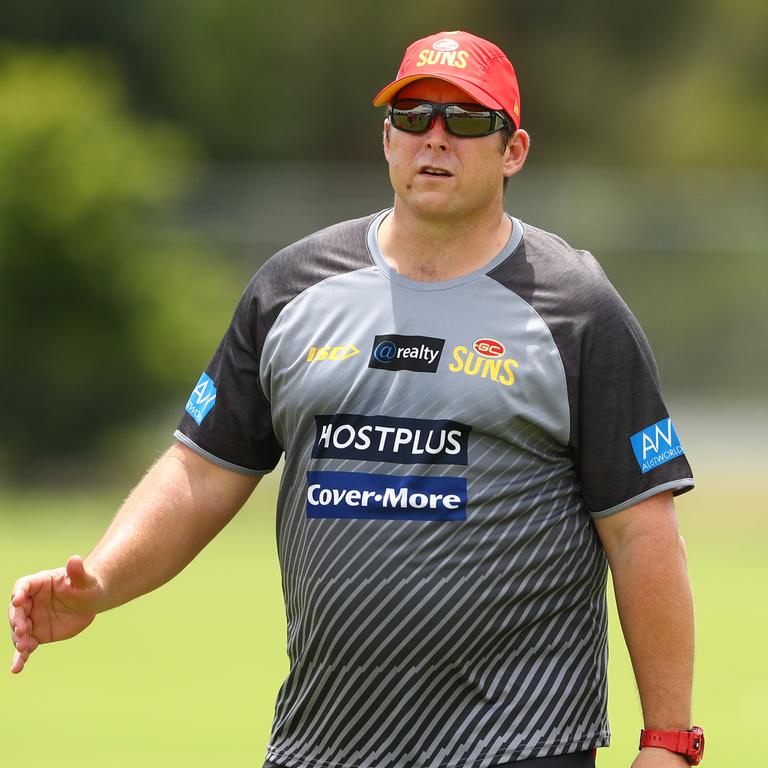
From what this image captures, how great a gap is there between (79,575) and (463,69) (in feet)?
5.20

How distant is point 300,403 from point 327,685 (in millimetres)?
712

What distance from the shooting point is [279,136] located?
33969 mm

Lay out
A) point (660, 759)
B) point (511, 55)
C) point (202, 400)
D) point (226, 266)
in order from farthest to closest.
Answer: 1. point (511, 55)
2. point (226, 266)
3. point (202, 400)
4. point (660, 759)

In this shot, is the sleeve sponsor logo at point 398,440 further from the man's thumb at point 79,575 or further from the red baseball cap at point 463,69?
the red baseball cap at point 463,69

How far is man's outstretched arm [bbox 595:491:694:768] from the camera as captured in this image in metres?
4.21

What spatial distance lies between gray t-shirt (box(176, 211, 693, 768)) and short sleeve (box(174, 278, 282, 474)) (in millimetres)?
178

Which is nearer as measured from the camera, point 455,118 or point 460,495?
point 460,495

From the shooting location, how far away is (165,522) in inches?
178

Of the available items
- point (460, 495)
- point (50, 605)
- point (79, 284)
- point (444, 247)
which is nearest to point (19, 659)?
point (50, 605)

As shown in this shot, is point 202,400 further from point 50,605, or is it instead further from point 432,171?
point 432,171

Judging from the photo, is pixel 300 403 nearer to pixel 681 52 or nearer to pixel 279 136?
pixel 279 136

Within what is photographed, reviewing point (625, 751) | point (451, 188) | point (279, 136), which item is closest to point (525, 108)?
point (279, 136)

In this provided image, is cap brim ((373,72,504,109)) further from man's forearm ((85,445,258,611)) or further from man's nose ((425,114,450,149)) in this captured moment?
man's forearm ((85,445,258,611))

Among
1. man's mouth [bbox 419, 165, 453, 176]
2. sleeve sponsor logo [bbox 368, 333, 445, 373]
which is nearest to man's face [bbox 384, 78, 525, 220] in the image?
man's mouth [bbox 419, 165, 453, 176]
